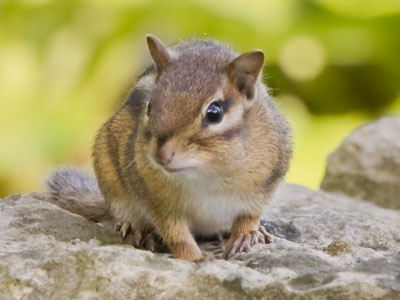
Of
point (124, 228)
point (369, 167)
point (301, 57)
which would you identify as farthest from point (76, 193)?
point (301, 57)

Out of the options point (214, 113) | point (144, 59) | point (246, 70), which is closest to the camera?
point (214, 113)

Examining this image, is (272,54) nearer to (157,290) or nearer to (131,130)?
(131,130)

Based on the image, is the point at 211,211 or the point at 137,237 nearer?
the point at 211,211

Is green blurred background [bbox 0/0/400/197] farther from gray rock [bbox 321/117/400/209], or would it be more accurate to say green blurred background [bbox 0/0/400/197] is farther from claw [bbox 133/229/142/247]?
claw [bbox 133/229/142/247]

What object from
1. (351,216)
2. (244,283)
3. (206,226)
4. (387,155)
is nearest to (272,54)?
(387,155)

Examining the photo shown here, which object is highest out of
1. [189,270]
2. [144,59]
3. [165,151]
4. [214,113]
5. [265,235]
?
[144,59]

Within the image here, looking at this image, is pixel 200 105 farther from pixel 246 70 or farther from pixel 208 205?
pixel 208 205

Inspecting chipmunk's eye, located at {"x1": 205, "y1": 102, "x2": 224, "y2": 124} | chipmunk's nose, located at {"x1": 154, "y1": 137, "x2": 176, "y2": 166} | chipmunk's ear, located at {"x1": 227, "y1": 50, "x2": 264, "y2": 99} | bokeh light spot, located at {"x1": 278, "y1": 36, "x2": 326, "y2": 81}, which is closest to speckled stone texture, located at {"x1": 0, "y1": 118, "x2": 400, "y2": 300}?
chipmunk's nose, located at {"x1": 154, "y1": 137, "x2": 176, "y2": 166}
